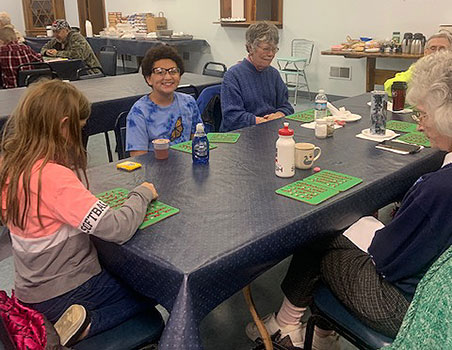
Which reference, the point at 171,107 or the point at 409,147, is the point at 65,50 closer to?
the point at 171,107

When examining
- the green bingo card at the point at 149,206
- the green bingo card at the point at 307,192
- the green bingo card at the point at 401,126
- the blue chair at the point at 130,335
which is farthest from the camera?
the green bingo card at the point at 401,126

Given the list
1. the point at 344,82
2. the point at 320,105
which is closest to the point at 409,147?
the point at 320,105

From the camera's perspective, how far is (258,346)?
1.74 meters

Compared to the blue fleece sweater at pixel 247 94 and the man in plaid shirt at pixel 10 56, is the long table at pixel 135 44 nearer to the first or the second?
the man in plaid shirt at pixel 10 56

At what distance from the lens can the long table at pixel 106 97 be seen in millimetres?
3369

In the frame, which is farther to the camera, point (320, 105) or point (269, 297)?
point (320, 105)

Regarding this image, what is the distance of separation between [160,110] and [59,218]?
3.96 ft

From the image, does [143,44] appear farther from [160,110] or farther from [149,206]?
[149,206]

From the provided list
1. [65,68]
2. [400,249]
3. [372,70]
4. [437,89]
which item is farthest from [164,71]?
[372,70]

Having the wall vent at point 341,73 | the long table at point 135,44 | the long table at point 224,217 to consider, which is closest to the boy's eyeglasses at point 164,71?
the long table at point 224,217

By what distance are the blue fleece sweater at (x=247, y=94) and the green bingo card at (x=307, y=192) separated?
1.28 m

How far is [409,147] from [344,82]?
4.41 metres

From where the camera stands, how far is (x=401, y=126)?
7.93ft

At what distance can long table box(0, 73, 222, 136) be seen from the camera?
3369 mm
